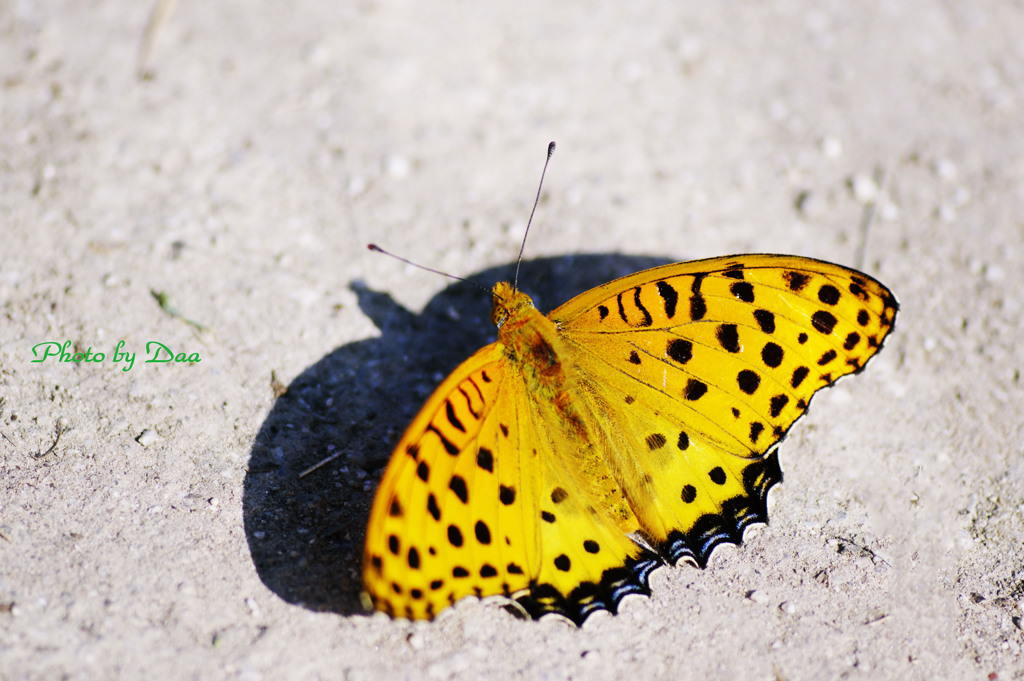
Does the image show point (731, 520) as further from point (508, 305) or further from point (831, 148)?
point (831, 148)

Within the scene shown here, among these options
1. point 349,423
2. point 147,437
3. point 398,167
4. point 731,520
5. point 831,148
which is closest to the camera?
point 731,520

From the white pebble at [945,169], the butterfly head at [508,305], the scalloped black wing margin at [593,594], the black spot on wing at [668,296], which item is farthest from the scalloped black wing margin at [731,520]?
the white pebble at [945,169]

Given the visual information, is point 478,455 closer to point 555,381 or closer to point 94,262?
point 555,381

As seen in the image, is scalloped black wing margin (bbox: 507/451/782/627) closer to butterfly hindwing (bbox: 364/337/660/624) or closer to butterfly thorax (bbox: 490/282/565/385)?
butterfly hindwing (bbox: 364/337/660/624)

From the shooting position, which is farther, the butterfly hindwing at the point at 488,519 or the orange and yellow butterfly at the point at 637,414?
the orange and yellow butterfly at the point at 637,414

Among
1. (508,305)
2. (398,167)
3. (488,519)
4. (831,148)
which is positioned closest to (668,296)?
(508,305)

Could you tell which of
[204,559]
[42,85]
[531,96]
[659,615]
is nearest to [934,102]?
[531,96]

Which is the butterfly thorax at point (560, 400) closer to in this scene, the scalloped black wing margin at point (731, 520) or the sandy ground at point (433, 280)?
the scalloped black wing margin at point (731, 520)
